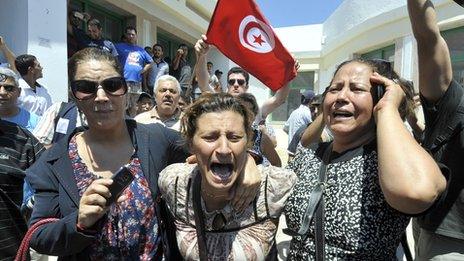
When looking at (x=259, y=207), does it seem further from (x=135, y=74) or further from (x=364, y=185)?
(x=135, y=74)

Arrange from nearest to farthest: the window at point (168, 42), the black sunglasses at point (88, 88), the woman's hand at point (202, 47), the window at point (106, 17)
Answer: the black sunglasses at point (88, 88) < the woman's hand at point (202, 47) < the window at point (106, 17) < the window at point (168, 42)

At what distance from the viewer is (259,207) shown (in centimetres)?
173

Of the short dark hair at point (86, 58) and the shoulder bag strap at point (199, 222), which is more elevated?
the short dark hair at point (86, 58)

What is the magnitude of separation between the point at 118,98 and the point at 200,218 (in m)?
0.70

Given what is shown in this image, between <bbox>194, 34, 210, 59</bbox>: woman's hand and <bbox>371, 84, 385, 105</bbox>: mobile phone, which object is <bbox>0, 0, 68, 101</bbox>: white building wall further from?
<bbox>371, 84, 385, 105</bbox>: mobile phone

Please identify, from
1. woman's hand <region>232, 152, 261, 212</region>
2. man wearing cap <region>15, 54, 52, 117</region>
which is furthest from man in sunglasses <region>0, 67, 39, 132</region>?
woman's hand <region>232, 152, 261, 212</region>

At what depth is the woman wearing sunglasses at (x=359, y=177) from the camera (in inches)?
53.9

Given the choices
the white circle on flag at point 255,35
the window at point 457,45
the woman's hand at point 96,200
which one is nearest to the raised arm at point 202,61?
the white circle on flag at point 255,35

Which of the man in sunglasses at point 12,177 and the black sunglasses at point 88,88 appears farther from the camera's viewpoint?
the man in sunglasses at point 12,177

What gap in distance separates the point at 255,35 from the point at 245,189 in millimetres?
2259

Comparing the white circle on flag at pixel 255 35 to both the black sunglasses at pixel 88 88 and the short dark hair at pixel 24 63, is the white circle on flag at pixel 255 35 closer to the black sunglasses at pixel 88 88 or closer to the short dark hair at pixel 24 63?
the black sunglasses at pixel 88 88

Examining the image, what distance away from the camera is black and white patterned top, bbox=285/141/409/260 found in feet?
4.94

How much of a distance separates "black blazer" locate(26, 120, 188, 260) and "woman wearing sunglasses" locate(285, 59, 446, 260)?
669mm

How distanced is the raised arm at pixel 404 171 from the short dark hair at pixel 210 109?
67 cm
